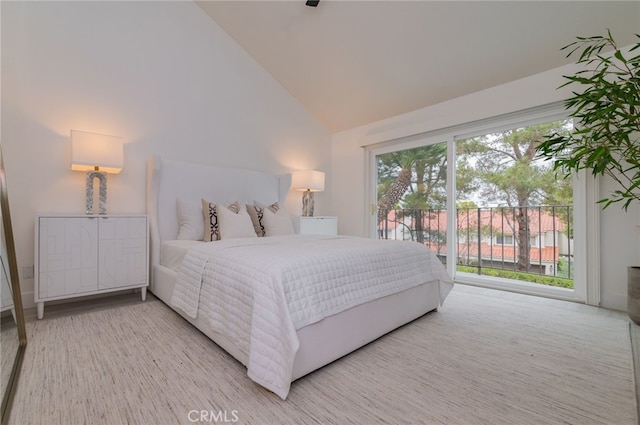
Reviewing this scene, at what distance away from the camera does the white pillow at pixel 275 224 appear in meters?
3.06

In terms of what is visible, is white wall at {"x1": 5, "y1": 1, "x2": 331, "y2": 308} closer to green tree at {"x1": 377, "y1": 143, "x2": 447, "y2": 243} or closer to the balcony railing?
green tree at {"x1": 377, "y1": 143, "x2": 447, "y2": 243}

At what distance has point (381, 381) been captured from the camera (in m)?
1.39

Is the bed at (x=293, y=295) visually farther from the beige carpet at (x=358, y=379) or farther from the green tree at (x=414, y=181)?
the green tree at (x=414, y=181)

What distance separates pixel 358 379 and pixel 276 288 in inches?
24.8

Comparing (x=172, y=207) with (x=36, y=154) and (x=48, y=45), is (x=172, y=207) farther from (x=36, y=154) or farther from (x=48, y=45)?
(x=48, y=45)

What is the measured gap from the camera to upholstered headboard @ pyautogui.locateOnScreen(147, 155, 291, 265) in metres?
2.78

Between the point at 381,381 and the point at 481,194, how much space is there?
2.75 meters

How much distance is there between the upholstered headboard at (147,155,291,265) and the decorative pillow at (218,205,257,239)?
454 millimetres

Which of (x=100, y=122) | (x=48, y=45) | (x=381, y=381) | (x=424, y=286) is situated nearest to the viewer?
(x=381, y=381)

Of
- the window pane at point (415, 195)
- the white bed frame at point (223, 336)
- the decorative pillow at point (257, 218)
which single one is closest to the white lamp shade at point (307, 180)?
the white bed frame at point (223, 336)

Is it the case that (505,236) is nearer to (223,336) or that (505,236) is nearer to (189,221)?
(223,336)

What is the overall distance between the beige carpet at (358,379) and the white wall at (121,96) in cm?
123

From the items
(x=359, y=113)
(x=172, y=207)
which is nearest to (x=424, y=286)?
(x=172, y=207)

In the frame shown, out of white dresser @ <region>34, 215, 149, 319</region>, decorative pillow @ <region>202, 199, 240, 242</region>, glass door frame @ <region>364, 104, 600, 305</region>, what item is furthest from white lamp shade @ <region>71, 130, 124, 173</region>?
Result: glass door frame @ <region>364, 104, 600, 305</region>
